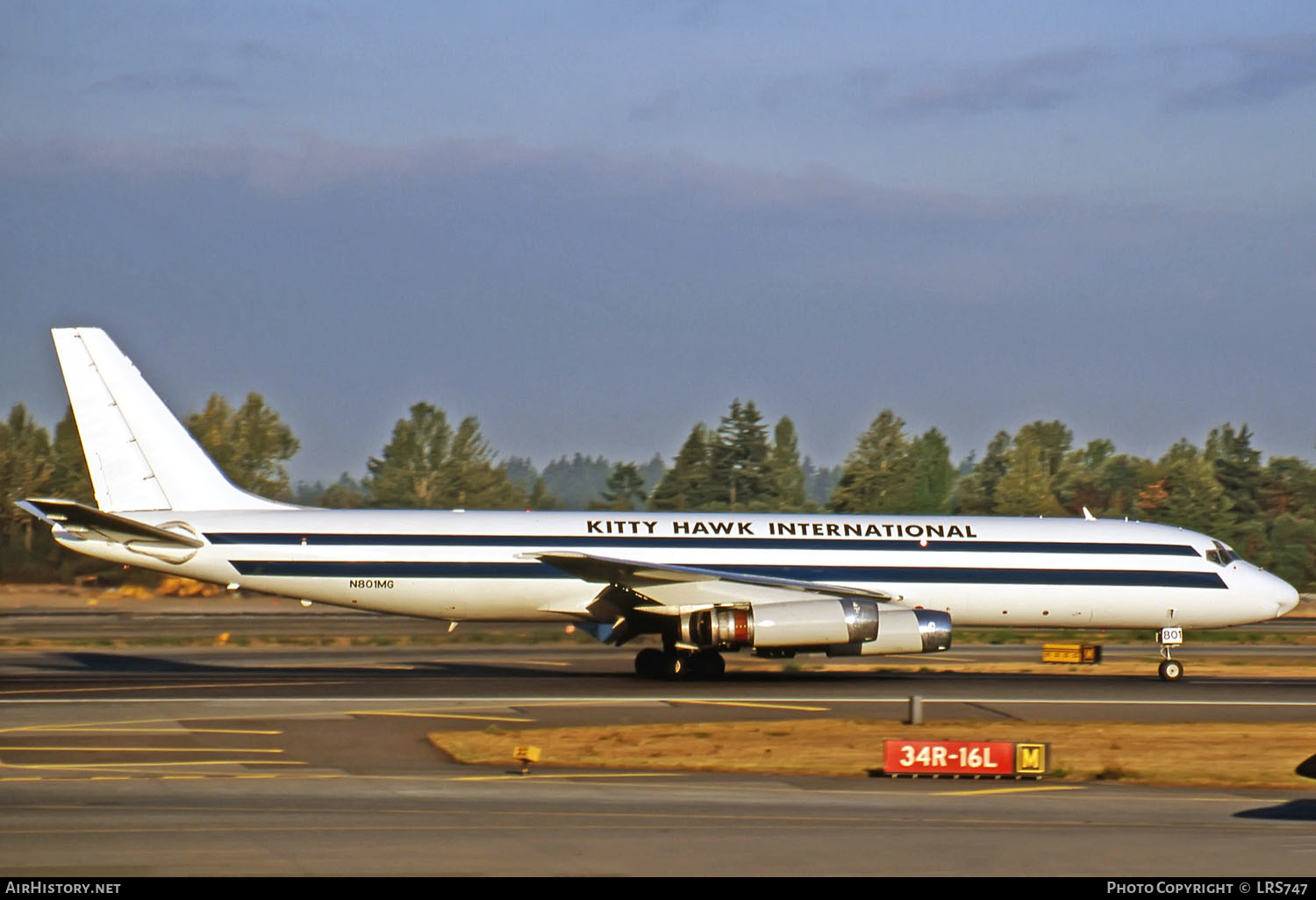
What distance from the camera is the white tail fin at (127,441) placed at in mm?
30297

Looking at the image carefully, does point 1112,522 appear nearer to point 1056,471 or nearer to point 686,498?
point 686,498

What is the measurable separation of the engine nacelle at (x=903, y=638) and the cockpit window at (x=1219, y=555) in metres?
7.93

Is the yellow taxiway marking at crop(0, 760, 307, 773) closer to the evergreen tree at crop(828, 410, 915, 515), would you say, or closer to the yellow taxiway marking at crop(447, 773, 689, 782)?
the yellow taxiway marking at crop(447, 773, 689, 782)

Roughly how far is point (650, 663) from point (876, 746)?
1033cm

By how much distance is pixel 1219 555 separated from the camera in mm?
32219

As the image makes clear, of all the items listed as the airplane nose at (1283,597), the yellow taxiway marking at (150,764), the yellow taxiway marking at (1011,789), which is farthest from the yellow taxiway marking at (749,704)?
the airplane nose at (1283,597)

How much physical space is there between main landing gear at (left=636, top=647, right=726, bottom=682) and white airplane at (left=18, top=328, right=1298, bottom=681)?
41 millimetres

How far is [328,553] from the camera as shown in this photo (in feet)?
96.0

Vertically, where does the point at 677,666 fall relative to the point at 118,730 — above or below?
above

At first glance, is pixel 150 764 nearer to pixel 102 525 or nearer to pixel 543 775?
pixel 543 775

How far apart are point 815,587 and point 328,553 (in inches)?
397

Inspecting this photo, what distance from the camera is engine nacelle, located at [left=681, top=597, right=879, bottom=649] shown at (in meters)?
27.3

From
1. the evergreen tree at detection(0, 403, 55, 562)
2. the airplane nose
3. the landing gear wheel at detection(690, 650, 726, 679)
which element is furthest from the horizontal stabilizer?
the evergreen tree at detection(0, 403, 55, 562)

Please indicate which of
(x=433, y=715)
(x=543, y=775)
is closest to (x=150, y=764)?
(x=543, y=775)
